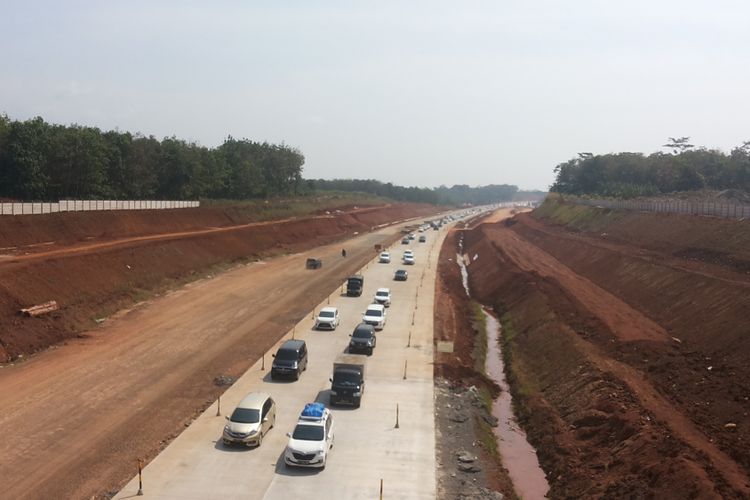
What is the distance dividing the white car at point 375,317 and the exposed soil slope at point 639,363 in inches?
371

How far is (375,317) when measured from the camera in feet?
161

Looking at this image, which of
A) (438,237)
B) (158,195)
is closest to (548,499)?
(158,195)

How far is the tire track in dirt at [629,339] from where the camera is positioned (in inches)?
910

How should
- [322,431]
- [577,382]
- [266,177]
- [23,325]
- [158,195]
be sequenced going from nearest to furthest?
[322,431] < [577,382] < [23,325] < [158,195] < [266,177]

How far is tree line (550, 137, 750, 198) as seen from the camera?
131125 millimetres

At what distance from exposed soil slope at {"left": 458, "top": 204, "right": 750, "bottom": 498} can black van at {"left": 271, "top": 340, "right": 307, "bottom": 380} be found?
38.8 feet

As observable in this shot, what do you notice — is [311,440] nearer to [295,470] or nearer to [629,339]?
[295,470]

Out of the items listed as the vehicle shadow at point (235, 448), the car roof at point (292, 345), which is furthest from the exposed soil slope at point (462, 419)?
the car roof at point (292, 345)

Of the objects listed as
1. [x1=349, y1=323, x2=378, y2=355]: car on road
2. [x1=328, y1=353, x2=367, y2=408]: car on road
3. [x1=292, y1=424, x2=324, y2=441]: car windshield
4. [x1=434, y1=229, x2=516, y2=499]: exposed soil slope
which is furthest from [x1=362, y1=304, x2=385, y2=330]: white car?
[x1=292, y1=424, x2=324, y2=441]: car windshield

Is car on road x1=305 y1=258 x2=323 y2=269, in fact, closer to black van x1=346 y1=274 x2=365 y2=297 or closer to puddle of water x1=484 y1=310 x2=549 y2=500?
black van x1=346 y1=274 x2=365 y2=297

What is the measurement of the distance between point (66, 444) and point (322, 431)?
10.4 metres

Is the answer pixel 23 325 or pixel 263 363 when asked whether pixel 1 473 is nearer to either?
pixel 263 363

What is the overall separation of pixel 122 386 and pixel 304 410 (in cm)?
1298

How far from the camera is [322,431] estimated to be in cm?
2488
